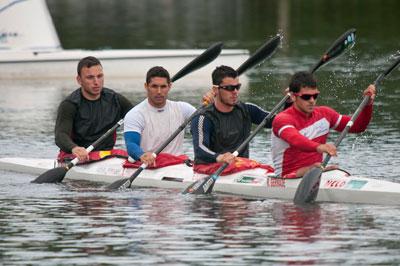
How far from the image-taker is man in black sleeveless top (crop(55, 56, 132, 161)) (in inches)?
877

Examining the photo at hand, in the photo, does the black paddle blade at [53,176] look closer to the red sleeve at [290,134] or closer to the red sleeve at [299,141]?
the red sleeve at [290,134]

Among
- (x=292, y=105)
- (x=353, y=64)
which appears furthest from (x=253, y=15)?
(x=292, y=105)

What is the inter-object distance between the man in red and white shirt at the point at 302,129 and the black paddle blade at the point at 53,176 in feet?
11.8

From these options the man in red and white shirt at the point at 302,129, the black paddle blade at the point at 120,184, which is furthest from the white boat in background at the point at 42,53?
the man in red and white shirt at the point at 302,129

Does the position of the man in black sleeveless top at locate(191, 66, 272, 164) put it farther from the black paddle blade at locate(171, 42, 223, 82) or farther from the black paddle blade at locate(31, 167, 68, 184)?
the black paddle blade at locate(171, 42, 223, 82)

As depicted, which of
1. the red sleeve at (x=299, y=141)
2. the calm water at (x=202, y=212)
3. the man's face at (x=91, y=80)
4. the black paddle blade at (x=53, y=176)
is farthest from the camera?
the man's face at (x=91, y=80)

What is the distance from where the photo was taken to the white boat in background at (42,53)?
38.4 m

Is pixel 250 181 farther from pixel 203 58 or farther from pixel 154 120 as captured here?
pixel 203 58

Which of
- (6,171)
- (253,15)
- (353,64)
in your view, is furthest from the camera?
(253,15)

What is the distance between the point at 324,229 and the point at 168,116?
5.08 meters

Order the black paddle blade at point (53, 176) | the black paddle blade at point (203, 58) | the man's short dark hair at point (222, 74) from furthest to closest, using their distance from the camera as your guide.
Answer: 1. the black paddle blade at point (203, 58)
2. the black paddle blade at point (53, 176)
3. the man's short dark hair at point (222, 74)

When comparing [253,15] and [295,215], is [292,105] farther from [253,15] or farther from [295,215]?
[253,15]

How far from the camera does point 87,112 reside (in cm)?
2256

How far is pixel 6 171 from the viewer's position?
2386 centimetres
